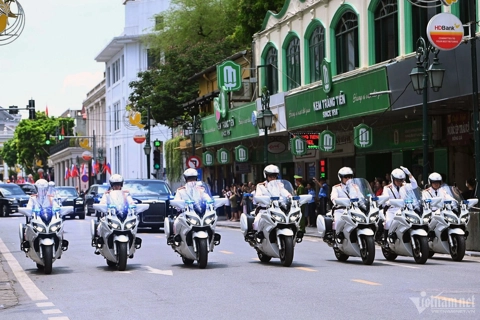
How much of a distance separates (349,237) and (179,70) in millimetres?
41094

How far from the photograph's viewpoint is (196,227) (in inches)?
640

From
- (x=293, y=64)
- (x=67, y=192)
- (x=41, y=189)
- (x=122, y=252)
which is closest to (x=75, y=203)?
(x=67, y=192)

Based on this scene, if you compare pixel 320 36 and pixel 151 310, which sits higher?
pixel 320 36

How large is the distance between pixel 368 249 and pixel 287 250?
1.42 m

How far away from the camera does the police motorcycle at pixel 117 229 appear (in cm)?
1603

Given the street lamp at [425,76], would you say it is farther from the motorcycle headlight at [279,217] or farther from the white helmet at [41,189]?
the white helmet at [41,189]

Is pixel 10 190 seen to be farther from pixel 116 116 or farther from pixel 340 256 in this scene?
pixel 340 256

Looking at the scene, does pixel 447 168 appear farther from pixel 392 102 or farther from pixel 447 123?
pixel 392 102

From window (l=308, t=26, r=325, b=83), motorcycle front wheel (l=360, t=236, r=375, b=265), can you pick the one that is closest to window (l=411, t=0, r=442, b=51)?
window (l=308, t=26, r=325, b=83)

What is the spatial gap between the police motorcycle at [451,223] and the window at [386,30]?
12538 mm

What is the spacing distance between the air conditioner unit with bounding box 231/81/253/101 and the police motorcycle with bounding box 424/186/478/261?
28604mm

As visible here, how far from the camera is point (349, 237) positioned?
54.2 ft

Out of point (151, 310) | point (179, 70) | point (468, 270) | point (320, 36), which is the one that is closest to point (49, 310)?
point (151, 310)

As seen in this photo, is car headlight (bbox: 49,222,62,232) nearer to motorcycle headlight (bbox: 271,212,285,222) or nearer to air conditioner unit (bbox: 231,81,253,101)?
motorcycle headlight (bbox: 271,212,285,222)
